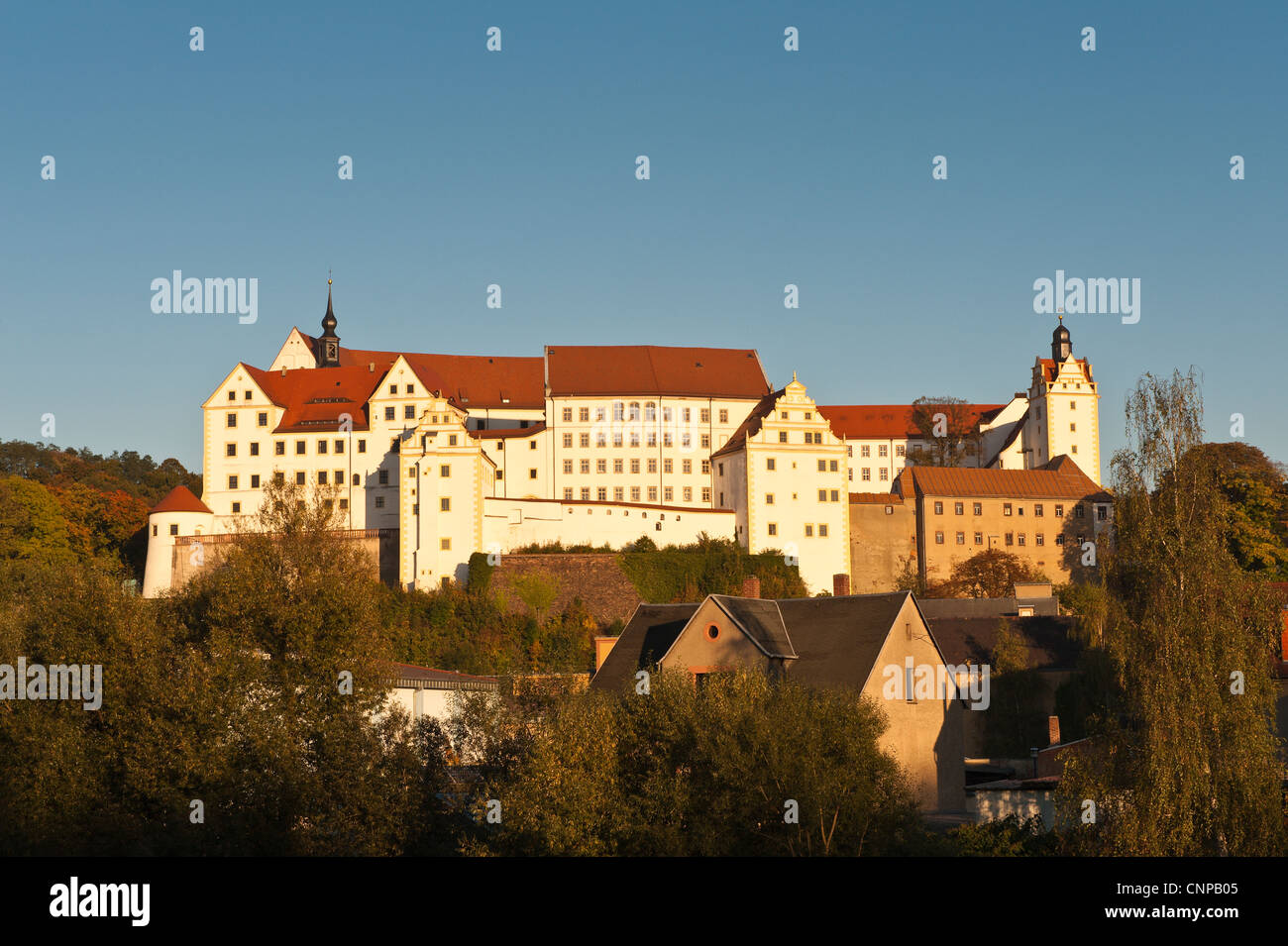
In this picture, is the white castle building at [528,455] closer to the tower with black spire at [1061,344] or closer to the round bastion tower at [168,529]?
the round bastion tower at [168,529]

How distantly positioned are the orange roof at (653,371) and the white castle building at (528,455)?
0.34ft

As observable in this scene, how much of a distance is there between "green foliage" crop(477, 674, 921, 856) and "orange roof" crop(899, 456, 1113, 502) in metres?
53.5

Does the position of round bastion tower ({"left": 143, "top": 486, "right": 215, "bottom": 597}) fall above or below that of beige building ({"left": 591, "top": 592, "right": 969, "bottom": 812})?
above

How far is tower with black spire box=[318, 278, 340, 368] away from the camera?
3767 inches

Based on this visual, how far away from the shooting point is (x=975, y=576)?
8119 centimetres

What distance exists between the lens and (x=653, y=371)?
88.6m

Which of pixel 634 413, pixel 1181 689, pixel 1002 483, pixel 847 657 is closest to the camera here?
pixel 1181 689

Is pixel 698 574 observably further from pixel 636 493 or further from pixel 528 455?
pixel 528 455

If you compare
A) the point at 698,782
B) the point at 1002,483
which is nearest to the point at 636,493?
the point at 1002,483

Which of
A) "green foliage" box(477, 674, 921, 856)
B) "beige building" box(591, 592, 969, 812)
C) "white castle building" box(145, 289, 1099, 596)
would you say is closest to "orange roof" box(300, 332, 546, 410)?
"white castle building" box(145, 289, 1099, 596)

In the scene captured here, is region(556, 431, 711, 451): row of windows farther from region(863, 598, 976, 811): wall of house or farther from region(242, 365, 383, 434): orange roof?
region(863, 598, 976, 811): wall of house

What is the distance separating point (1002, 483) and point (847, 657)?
4625 cm
